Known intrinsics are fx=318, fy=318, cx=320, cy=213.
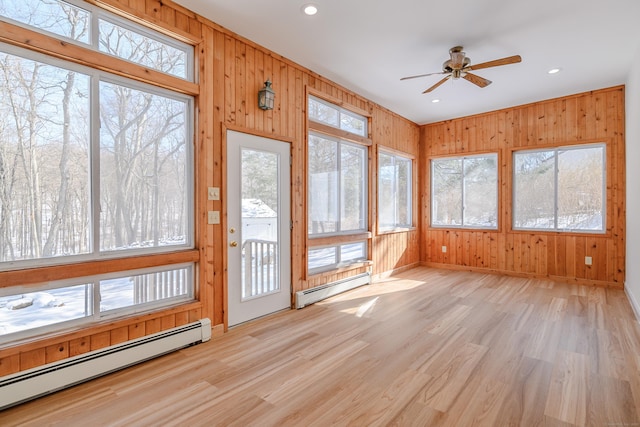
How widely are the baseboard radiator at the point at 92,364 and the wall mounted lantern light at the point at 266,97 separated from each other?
2295 millimetres

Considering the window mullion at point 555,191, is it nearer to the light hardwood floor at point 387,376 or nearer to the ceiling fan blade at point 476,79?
the light hardwood floor at point 387,376

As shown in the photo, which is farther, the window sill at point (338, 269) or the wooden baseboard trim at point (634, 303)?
the window sill at point (338, 269)

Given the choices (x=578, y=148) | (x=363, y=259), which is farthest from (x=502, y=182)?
(x=363, y=259)

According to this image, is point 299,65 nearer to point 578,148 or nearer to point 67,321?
point 67,321

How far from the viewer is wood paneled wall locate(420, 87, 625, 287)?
4.86 metres

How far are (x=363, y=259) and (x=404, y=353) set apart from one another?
103 inches

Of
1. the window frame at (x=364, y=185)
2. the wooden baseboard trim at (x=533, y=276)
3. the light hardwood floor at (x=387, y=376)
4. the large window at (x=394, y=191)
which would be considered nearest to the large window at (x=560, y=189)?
the wooden baseboard trim at (x=533, y=276)

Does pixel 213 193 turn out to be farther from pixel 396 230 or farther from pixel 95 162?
pixel 396 230

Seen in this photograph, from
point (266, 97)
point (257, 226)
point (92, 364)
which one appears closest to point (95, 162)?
point (92, 364)

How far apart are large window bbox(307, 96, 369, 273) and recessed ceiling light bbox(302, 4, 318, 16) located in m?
1.35

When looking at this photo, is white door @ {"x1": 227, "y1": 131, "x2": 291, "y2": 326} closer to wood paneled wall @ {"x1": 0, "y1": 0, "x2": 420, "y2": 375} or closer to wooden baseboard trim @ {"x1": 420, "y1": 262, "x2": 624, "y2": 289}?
wood paneled wall @ {"x1": 0, "y1": 0, "x2": 420, "y2": 375}

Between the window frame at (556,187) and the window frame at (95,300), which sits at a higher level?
the window frame at (556,187)

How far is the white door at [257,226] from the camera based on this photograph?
3.30 metres

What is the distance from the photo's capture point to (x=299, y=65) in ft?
13.2
